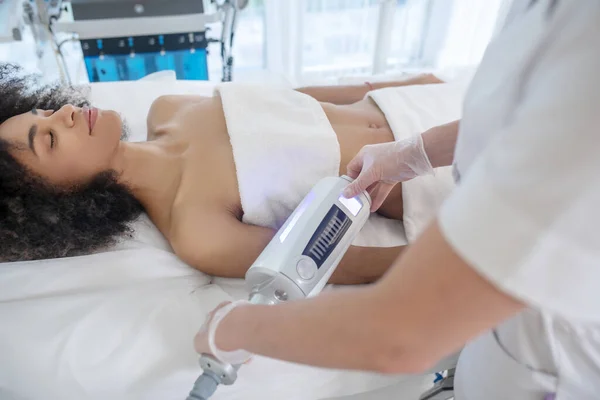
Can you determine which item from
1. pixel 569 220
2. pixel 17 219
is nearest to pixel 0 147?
pixel 17 219

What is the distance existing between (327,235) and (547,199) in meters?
0.63

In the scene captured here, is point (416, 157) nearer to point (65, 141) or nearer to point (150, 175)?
point (150, 175)

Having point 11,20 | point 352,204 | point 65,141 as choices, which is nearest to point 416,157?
point 352,204

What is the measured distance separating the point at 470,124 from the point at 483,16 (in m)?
2.47

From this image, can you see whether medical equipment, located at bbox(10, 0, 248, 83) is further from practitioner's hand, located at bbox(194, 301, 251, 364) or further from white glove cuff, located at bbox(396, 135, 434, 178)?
practitioner's hand, located at bbox(194, 301, 251, 364)

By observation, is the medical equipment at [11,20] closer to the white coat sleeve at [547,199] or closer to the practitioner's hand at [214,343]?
the practitioner's hand at [214,343]

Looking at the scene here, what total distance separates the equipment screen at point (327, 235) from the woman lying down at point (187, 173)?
0.16 metres

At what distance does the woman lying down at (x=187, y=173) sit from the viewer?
1.15m

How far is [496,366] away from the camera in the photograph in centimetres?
78

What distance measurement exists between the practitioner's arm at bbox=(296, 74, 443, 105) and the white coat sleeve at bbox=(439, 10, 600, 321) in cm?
131

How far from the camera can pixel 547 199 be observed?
0.39 meters

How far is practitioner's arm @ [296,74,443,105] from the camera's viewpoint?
1.71 meters

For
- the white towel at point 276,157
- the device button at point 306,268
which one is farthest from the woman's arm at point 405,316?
the white towel at point 276,157

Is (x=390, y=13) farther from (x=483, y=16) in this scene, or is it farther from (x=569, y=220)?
(x=569, y=220)
